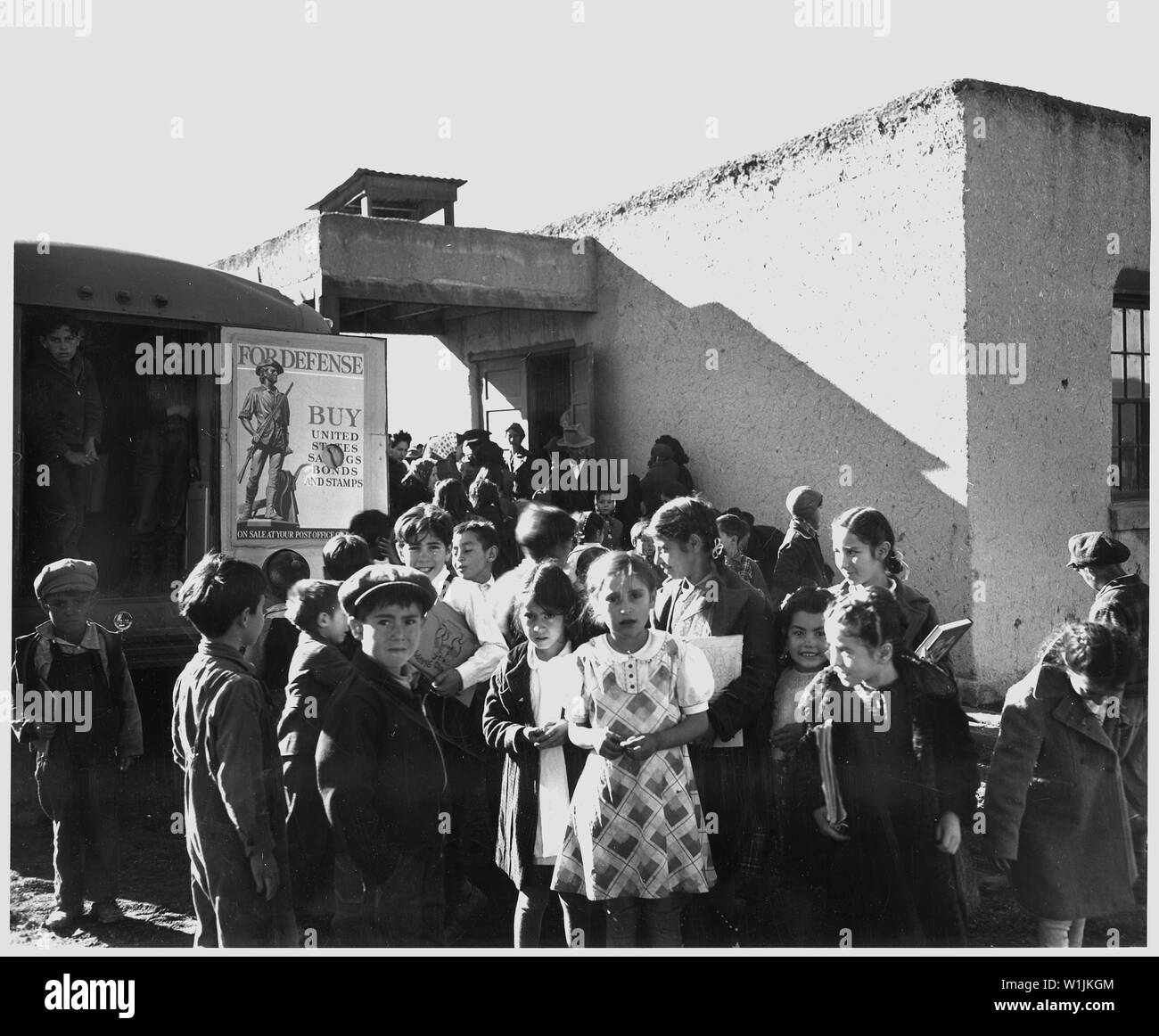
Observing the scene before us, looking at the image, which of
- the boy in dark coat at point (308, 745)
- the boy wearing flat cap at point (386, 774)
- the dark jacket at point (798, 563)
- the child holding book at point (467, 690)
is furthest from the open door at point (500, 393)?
the boy wearing flat cap at point (386, 774)

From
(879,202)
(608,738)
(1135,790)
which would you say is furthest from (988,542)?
(608,738)

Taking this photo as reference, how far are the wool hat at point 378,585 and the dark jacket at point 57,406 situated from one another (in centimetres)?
371

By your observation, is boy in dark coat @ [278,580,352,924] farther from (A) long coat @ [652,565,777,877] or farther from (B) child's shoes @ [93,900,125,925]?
(A) long coat @ [652,565,777,877]

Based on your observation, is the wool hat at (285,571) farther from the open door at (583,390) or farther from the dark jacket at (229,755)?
the open door at (583,390)

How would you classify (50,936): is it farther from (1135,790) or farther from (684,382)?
(684,382)

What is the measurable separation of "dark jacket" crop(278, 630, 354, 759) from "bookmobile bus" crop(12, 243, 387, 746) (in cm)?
281

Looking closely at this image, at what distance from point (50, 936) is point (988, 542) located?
596 cm

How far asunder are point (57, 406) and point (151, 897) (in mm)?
3168

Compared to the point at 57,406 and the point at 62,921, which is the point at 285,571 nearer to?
the point at 62,921

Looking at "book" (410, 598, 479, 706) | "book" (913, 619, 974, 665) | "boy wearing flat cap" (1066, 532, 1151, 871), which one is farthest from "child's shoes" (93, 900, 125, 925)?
"boy wearing flat cap" (1066, 532, 1151, 871)

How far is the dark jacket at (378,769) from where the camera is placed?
330 centimetres

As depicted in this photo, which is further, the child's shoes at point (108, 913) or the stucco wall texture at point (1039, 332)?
the stucco wall texture at point (1039, 332)

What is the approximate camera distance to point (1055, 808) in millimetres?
3225

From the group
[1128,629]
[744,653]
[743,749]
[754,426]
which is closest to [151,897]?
[743,749]
